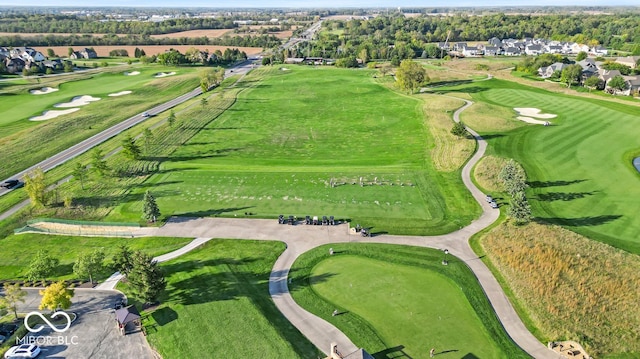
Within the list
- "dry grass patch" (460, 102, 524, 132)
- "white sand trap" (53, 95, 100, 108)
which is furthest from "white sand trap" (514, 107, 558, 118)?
"white sand trap" (53, 95, 100, 108)

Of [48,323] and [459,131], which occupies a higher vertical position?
[459,131]

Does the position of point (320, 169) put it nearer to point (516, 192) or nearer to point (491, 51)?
point (516, 192)

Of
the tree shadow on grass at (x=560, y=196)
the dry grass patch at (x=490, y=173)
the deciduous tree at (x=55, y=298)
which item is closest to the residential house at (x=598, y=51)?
the dry grass patch at (x=490, y=173)

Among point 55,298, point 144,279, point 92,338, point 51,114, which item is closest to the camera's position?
point 92,338

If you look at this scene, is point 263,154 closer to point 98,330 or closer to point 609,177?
point 98,330

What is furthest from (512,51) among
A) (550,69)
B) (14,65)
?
(14,65)

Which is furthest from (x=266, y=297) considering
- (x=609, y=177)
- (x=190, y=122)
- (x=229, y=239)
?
(x=190, y=122)

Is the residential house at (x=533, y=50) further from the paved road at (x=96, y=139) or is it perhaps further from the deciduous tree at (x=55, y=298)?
the deciduous tree at (x=55, y=298)
